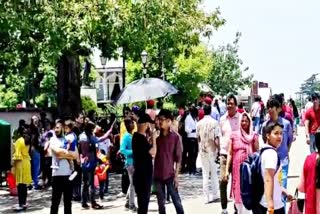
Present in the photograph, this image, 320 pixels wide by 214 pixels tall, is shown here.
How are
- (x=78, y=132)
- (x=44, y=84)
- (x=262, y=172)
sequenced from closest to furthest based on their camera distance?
(x=262, y=172) < (x=78, y=132) < (x=44, y=84)

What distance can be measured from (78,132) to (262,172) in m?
8.11

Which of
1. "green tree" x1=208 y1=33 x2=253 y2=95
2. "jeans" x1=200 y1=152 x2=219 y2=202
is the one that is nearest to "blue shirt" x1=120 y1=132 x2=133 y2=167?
"jeans" x1=200 y1=152 x2=219 y2=202

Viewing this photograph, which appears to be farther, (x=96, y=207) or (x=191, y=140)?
(x=191, y=140)

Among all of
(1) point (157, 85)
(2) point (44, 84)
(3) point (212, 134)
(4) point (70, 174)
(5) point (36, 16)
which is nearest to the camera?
(4) point (70, 174)

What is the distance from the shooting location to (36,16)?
55.9 ft

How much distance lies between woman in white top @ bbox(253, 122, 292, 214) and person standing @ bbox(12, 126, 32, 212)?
25.9ft

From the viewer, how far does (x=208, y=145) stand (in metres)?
14.3

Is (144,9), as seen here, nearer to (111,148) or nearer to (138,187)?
(111,148)

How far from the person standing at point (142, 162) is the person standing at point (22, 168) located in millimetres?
4284

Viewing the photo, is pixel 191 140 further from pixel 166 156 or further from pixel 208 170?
pixel 166 156

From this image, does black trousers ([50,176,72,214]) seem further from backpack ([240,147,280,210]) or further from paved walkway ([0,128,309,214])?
backpack ([240,147,280,210])

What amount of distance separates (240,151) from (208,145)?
11.3ft

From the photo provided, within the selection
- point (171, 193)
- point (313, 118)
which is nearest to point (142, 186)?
point (171, 193)

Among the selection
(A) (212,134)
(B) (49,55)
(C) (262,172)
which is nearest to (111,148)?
(B) (49,55)
